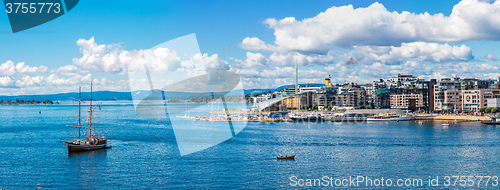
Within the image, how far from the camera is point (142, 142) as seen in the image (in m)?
27.0

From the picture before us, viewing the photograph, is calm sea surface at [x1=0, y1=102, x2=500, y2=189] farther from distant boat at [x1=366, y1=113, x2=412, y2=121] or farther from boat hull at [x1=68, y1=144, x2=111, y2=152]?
distant boat at [x1=366, y1=113, x2=412, y2=121]

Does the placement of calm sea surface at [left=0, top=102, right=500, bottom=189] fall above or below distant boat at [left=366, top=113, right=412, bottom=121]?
below

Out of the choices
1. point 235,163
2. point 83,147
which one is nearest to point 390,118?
point 235,163

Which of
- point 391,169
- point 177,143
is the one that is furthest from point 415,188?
point 177,143

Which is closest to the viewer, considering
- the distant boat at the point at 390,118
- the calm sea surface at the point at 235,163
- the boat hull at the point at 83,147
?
the calm sea surface at the point at 235,163

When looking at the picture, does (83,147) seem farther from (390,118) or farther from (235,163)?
(390,118)

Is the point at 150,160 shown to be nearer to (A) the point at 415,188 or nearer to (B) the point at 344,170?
(B) the point at 344,170

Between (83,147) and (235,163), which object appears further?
(83,147)

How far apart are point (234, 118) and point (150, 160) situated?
107 feet

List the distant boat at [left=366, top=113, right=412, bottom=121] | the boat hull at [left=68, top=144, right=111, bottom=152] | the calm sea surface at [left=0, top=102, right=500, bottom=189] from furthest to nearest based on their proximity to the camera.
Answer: the distant boat at [left=366, top=113, right=412, bottom=121] < the boat hull at [left=68, top=144, right=111, bottom=152] < the calm sea surface at [left=0, top=102, right=500, bottom=189]

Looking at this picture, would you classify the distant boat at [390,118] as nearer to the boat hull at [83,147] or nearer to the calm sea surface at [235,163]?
the calm sea surface at [235,163]

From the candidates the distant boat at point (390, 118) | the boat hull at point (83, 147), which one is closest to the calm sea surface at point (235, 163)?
the boat hull at point (83, 147)

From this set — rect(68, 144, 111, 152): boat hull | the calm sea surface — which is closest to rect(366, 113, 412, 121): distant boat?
the calm sea surface

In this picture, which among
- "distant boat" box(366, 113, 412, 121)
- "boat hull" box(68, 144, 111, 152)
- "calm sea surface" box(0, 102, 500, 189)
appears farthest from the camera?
"distant boat" box(366, 113, 412, 121)
